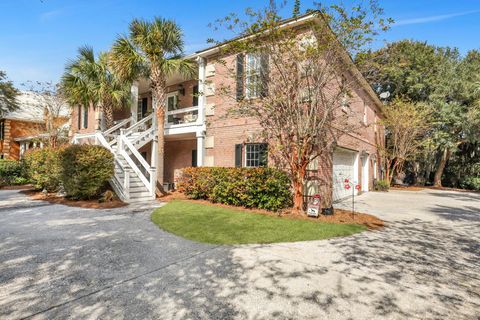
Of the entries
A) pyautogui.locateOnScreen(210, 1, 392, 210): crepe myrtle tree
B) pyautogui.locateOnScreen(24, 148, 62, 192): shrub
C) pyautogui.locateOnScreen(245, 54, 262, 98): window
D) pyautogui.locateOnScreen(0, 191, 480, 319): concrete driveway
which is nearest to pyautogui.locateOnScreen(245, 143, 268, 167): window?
pyautogui.locateOnScreen(210, 1, 392, 210): crepe myrtle tree

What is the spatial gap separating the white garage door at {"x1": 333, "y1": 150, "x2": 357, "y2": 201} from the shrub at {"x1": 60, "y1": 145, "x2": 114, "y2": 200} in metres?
9.96

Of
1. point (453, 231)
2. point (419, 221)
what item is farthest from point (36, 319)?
point (419, 221)

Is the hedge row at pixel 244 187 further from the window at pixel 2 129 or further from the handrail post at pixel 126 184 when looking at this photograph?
the window at pixel 2 129

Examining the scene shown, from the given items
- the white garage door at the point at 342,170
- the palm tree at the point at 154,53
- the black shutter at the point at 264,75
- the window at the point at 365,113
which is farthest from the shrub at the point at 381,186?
the palm tree at the point at 154,53

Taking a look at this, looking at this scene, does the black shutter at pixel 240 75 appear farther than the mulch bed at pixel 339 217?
Yes

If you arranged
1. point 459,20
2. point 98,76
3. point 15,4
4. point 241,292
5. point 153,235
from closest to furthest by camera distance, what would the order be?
point 241,292, point 15,4, point 153,235, point 459,20, point 98,76

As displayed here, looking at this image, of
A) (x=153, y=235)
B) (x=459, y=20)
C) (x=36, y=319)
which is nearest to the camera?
(x=36, y=319)

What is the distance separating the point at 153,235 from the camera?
6.04 m

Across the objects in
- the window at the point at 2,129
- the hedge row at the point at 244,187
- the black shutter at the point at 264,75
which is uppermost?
the window at the point at 2,129

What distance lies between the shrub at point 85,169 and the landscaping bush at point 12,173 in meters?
11.3

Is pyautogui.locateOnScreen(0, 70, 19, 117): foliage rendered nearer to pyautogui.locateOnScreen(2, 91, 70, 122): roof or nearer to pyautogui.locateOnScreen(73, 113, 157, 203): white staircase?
pyautogui.locateOnScreen(2, 91, 70, 122): roof

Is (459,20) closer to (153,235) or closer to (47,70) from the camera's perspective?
(153,235)

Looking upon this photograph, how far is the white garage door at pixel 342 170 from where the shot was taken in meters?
11.8

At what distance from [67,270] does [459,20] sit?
1703 cm
